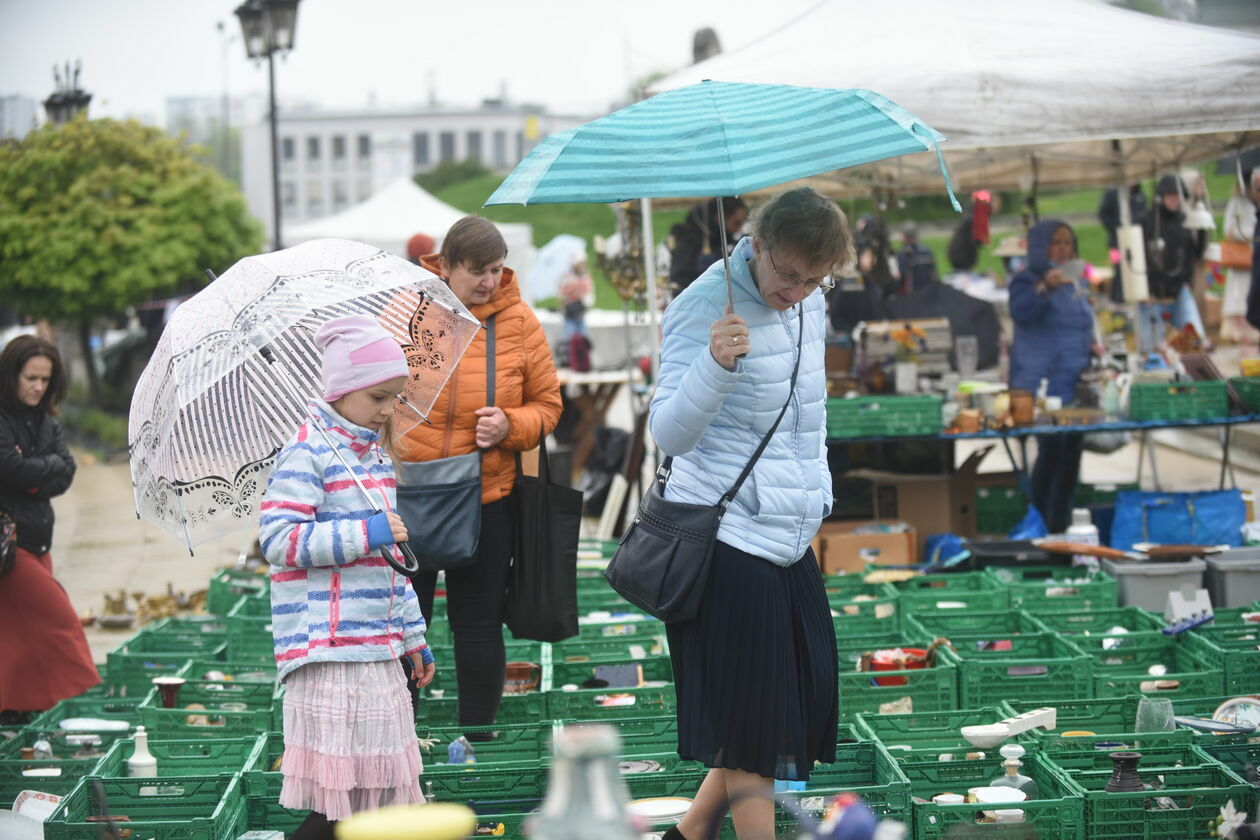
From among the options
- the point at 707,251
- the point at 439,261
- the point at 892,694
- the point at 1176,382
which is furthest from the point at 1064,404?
the point at 439,261

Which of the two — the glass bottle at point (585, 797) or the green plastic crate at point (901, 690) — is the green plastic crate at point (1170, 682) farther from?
the glass bottle at point (585, 797)

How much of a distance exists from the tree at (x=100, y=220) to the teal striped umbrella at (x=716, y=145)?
17.0 metres

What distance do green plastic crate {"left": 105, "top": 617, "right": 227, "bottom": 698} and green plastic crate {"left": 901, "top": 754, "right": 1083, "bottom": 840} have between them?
3.45 meters

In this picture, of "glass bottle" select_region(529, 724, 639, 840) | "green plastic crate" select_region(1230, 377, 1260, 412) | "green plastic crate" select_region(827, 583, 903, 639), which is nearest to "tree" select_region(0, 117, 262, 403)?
"green plastic crate" select_region(1230, 377, 1260, 412)

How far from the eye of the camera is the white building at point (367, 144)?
122625 mm

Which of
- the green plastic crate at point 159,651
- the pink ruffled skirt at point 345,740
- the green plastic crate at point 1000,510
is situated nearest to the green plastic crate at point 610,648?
the green plastic crate at point 159,651

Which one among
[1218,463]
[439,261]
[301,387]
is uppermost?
[439,261]

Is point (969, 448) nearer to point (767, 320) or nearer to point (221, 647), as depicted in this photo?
point (221, 647)

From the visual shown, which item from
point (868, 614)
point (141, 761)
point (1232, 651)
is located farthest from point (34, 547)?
point (1232, 651)

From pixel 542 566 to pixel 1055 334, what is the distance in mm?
5217

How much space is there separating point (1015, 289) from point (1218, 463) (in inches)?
196

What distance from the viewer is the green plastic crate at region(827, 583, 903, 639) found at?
659cm

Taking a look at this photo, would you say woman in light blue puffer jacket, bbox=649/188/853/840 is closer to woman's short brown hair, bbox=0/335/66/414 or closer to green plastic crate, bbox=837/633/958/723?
green plastic crate, bbox=837/633/958/723

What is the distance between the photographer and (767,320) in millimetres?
3670
